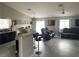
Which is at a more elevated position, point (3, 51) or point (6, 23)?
point (6, 23)

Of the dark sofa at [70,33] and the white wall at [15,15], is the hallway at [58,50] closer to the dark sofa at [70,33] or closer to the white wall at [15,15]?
the dark sofa at [70,33]

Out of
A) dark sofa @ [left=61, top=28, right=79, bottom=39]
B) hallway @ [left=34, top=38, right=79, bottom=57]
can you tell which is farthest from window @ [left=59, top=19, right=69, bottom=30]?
hallway @ [left=34, top=38, right=79, bottom=57]

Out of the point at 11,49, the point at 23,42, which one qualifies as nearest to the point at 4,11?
the point at 11,49

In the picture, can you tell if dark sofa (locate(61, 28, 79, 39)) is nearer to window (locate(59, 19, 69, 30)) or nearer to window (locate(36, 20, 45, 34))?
window (locate(59, 19, 69, 30))

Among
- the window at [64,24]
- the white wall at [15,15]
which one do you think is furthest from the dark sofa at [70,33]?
the white wall at [15,15]

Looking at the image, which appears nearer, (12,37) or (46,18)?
(12,37)

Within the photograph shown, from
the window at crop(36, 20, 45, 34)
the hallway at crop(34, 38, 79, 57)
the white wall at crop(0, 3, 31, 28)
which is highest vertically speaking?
the white wall at crop(0, 3, 31, 28)


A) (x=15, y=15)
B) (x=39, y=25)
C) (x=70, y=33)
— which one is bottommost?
(x=70, y=33)

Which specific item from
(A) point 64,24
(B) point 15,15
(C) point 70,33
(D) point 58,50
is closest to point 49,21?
(A) point 64,24

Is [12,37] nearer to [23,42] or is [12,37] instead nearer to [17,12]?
[23,42]

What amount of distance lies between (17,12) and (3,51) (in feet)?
9.83

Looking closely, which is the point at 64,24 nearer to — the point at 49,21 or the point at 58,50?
the point at 49,21

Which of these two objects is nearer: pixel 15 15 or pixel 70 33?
pixel 15 15

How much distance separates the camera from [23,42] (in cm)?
320
